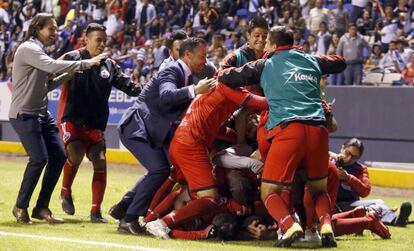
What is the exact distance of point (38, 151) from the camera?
35.5ft

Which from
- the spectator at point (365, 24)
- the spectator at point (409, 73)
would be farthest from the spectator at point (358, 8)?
the spectator at point (409, 73)

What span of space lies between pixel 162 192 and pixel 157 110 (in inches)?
31.7

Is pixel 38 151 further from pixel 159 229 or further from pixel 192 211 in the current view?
pixel 192 211

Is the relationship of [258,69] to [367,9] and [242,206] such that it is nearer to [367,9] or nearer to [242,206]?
[242,206]

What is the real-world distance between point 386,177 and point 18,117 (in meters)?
8.28

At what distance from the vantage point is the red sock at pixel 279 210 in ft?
29.5

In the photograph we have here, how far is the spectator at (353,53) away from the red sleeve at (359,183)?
9716 mm

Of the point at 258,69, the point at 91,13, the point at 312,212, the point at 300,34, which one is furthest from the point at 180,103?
the point at 91,13

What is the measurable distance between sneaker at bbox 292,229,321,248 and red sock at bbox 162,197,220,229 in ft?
2.84

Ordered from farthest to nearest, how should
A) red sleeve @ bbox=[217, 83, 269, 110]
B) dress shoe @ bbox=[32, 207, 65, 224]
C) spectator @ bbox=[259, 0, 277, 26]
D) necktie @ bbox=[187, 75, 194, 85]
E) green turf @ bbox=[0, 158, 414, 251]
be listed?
spectator @ bbox=[259, 0, 277, 26]
dress shoe @ bbox=[32, 207, 65, 224]
necktie @ bbox=[187, 75, 194, 85]
red sleeve @ bbox=[217, 83, 269, 110]
green turf @ bbox=[0, 158, 414, 251]

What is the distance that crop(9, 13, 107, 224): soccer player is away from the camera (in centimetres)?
1079

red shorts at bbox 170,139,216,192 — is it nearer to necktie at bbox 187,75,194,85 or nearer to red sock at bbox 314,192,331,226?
necktie at bbox 187,75,194,85

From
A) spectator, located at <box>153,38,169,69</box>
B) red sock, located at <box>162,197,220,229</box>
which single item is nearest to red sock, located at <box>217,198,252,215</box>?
red sock, located at <box>162,197,220,229</box>

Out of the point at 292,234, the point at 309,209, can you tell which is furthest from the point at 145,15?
the point at 292,234
